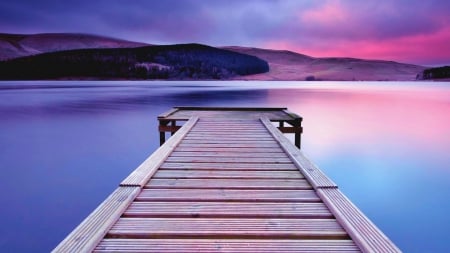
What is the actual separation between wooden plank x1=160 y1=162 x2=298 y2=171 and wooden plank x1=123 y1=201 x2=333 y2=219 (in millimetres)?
1174

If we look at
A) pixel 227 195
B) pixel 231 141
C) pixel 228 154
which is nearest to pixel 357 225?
pixel 227 195

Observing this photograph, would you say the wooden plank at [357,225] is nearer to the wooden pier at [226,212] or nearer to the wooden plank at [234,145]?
the wooden pier at [226,212]

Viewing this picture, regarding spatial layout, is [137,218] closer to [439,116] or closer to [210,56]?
[439,116]

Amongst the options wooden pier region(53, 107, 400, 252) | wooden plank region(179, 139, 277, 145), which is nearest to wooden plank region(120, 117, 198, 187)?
wooden pier region(53, 107, 400, 252)

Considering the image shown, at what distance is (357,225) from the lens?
2.27 m

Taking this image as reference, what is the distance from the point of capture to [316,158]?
10.8 m

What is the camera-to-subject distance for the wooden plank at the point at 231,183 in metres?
3.21

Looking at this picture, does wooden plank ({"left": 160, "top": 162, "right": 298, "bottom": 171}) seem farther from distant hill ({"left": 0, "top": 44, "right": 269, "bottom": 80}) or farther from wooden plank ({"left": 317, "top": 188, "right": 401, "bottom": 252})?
distant hill ({"left": 0, "top": 44, "right": 269, "bottom": 80})

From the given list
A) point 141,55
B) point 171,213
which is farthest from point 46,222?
point 141,55

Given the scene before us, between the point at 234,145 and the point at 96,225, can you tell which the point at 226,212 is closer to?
the point at 96,225

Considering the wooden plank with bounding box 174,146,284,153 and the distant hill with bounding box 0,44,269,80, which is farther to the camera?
the distant hill with bounding box 0,44,269,80

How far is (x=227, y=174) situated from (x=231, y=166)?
0.38 meters

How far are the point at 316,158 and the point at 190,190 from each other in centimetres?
831

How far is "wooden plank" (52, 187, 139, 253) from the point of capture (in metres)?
1.98
